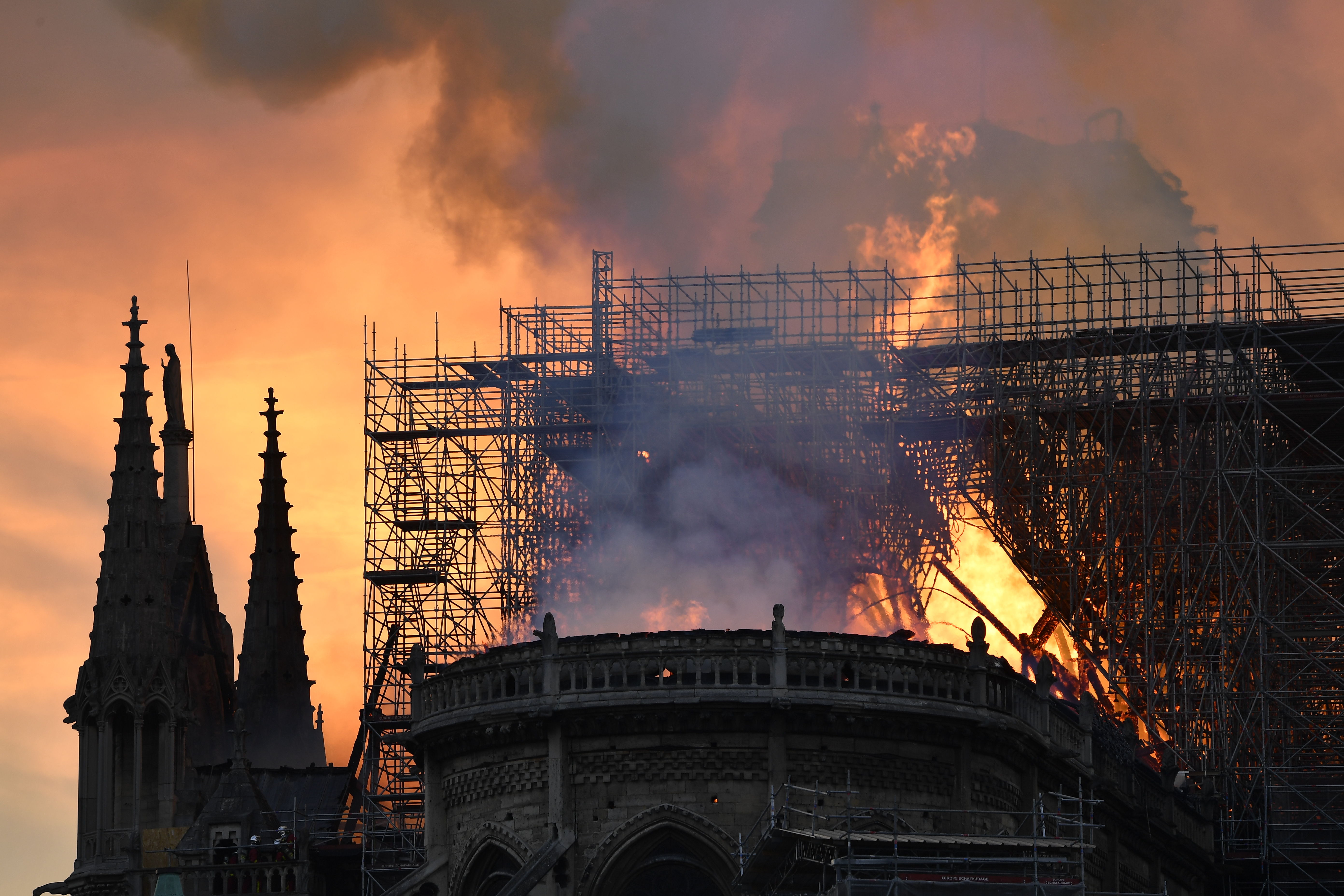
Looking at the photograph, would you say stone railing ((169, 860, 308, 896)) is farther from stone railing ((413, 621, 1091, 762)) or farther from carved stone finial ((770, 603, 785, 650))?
carved stone finial ((770, 603, 785, 650))

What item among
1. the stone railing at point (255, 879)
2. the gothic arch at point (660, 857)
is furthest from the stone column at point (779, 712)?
the stone railing at point (255, 879)

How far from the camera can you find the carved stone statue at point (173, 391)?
90938 millimetres

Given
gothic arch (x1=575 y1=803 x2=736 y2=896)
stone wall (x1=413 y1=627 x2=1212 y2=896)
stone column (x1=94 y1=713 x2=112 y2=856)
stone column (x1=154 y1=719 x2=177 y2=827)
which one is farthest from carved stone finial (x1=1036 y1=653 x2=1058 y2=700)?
stone column (x1=94 y1=713 x2=112 y2=856)

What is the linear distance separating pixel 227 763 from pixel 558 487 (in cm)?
1415

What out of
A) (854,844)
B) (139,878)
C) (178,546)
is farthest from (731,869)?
(178,546)

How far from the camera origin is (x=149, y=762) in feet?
244

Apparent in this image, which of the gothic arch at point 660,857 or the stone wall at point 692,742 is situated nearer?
the gothic arch at point 660,857

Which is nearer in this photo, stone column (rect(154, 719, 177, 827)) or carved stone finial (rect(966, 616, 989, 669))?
carved stone finial (rect(966, 616, 989, 669))

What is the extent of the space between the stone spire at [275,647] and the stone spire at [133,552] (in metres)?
9.81

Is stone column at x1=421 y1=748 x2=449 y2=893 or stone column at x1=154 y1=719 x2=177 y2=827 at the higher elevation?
stone column at x1=154 y1=719 x2=177 y2=827

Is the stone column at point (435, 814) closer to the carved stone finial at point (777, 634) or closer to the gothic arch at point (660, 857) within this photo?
the gothic arch at point (660, 857)

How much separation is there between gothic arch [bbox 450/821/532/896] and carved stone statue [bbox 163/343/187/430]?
37.5 metres

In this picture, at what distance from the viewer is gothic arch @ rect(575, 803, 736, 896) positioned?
54406 millimetres

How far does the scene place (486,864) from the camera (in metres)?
56.6
